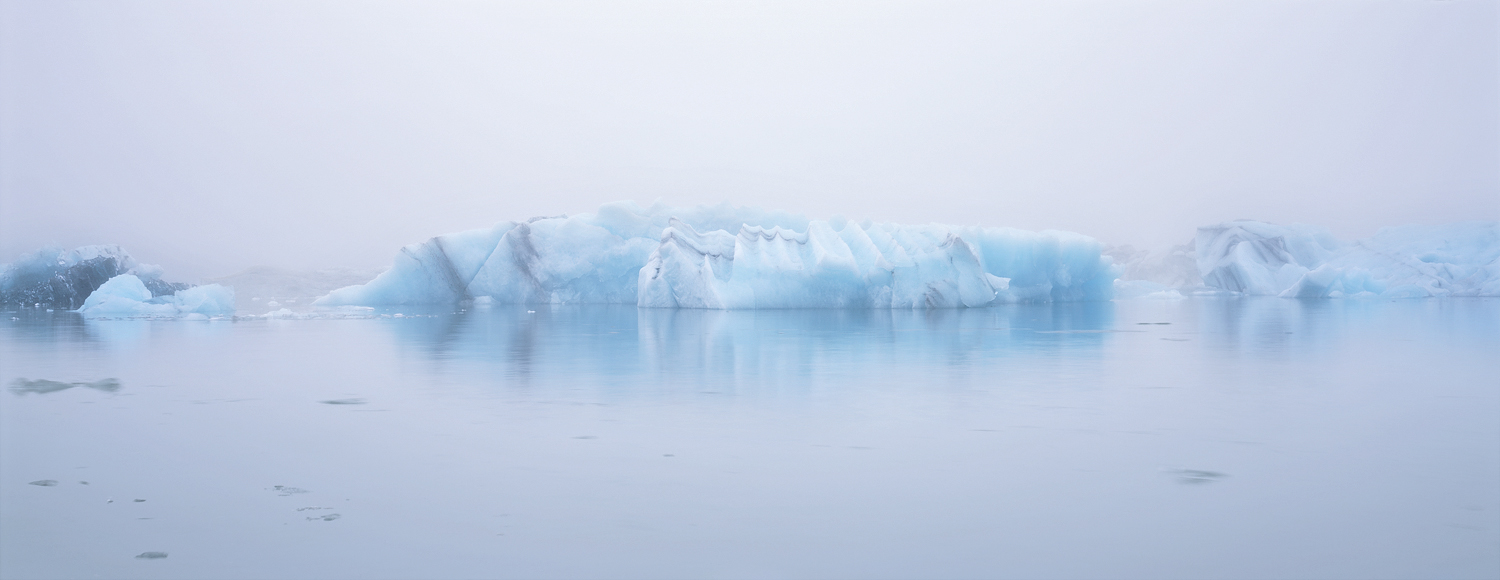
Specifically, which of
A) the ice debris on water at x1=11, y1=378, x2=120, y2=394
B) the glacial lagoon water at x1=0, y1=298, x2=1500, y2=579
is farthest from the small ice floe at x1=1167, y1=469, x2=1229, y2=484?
the ice debris on water at x1=11, y1=378, x2=120, y2=394

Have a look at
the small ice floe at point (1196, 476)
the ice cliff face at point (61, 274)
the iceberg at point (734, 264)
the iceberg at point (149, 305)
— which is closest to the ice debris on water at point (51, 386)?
the small ice floe at point (1196, 476)

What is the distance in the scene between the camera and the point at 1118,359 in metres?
6.37

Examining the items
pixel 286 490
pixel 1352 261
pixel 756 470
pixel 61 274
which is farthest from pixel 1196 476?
pixel 1352 261

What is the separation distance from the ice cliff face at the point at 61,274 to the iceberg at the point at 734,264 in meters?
4.13

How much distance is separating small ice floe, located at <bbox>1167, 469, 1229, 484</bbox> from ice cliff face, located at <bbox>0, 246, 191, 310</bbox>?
20.5 m

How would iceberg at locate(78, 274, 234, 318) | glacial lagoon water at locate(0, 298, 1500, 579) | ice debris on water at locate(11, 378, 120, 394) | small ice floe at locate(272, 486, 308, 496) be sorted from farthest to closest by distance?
iceberg at locate(78, 274, 234, 318) → ice debris on water at locate(11, 378, 120, 394) → small ice floe at locate(272, 486, 308, 496) → glacial lagoon water at locate(0, 298, 1500, 579)

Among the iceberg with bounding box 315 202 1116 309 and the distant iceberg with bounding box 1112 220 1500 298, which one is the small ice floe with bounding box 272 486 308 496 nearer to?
the iceberg with bounding box 315 202 1116 309

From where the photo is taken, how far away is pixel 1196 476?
2738 millimetres

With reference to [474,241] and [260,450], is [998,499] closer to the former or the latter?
[260,450]

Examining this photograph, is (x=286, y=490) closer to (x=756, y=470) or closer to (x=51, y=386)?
(x=756, y=470)

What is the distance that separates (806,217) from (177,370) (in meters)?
13.8

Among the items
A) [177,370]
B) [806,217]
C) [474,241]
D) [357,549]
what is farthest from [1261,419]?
[474,241]

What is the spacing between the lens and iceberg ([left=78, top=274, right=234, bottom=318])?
46.5 feet

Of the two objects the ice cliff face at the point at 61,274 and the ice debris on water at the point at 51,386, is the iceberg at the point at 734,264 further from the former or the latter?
the ice debris on water at the point at 51,386
